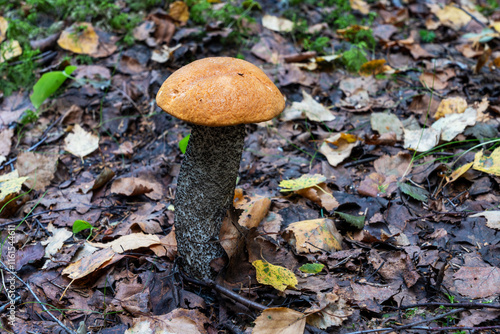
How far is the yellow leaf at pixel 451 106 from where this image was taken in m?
3.31

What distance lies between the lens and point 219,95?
5.64ft

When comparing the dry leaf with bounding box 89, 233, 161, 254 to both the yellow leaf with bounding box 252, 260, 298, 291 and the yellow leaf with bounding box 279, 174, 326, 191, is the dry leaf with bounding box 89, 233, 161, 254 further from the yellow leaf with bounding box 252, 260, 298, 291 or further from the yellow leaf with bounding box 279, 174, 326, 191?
the yellow leaf with bounding box 279, 174, 326, 191

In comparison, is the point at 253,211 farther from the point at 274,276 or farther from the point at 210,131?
the point at 210,131

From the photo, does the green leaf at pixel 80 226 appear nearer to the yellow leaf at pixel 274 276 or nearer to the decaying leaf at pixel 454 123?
the yellow leaf at pixel 274 276

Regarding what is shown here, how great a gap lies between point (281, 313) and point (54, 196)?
2270 millimetres

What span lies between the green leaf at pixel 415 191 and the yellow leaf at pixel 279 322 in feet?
4.47

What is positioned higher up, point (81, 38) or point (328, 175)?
point (81, 38)

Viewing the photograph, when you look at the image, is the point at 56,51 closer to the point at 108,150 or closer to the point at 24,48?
the point at 24,48

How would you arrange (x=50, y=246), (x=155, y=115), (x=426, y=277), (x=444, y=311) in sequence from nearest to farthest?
(x=444, y=311) → (x=426, y=277) → (x=50, y=246) → (x=155, y=115)

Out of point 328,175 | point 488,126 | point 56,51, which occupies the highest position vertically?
point 56,51

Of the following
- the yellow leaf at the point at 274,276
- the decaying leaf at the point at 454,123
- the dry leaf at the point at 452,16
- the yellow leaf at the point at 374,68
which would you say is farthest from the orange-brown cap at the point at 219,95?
the dry leaf at the point at 452,16

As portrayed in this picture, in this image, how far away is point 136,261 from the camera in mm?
2461

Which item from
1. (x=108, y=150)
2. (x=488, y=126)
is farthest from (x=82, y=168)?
(x=488, y=126)

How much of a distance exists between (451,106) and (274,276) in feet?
8.21
